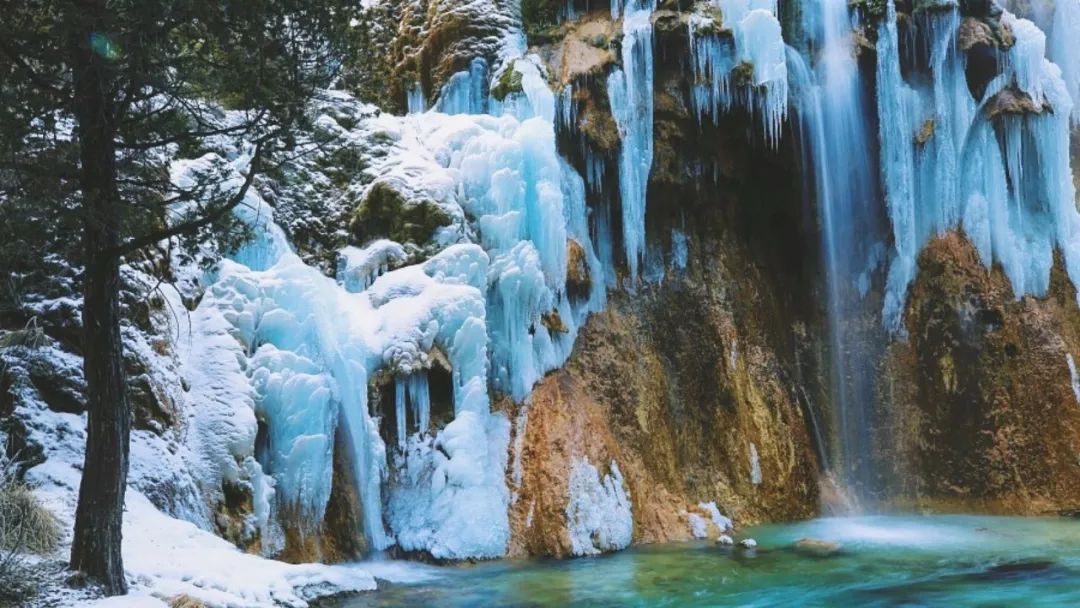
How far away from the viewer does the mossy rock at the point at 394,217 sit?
544 inches

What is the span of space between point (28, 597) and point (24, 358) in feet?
10.3

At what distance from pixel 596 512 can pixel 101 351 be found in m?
8.49

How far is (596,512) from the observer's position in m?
13.6

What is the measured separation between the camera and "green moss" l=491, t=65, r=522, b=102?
16.6 meters

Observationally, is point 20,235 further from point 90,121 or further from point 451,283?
point 451,283

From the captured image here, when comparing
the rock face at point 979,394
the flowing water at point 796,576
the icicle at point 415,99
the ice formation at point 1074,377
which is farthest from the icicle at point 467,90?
the ice formation at point 1074,377

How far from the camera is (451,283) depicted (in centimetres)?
1321

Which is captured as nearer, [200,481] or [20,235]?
[20,235]

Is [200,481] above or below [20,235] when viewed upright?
below

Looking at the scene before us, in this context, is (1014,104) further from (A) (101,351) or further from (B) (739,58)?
(A) (101,351)

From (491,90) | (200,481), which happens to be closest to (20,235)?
(200,481)

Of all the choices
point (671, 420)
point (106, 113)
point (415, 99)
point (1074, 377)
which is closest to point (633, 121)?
point (671, 420)

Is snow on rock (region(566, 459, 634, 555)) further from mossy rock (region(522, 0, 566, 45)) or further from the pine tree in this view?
mossy rock (region(522, 0, 566, 45))

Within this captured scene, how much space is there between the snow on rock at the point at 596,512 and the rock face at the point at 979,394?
622 cm
